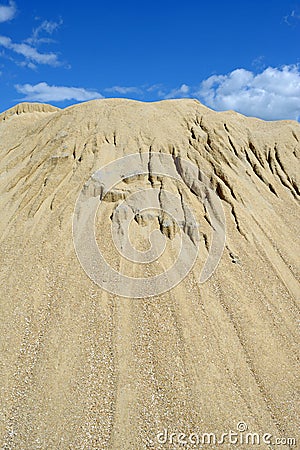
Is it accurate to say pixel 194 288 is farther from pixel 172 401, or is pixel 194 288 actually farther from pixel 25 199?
pixel 25 199

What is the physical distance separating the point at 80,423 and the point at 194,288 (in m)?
6.18

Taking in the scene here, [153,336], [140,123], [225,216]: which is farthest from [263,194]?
[153,336]

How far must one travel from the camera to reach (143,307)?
12.6 meters

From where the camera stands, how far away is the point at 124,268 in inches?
Result: 537

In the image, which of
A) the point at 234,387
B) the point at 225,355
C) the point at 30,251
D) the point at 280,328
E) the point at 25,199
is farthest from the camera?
the point at 25,199

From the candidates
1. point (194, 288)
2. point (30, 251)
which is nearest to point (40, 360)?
point (30, 251)

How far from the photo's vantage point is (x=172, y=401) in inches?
408

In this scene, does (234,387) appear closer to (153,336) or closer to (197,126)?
(153,336)

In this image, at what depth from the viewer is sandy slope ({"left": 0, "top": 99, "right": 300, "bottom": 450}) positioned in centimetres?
1020

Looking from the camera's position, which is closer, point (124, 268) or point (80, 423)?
point (80, 423)

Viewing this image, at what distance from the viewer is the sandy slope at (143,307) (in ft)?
33.4

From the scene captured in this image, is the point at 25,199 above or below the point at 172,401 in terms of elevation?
above

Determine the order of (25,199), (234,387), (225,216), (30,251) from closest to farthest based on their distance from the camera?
(234,387), (30,251), (225,216), (25,199)

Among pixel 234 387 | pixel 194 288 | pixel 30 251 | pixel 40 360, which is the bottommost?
pixel 234 387
